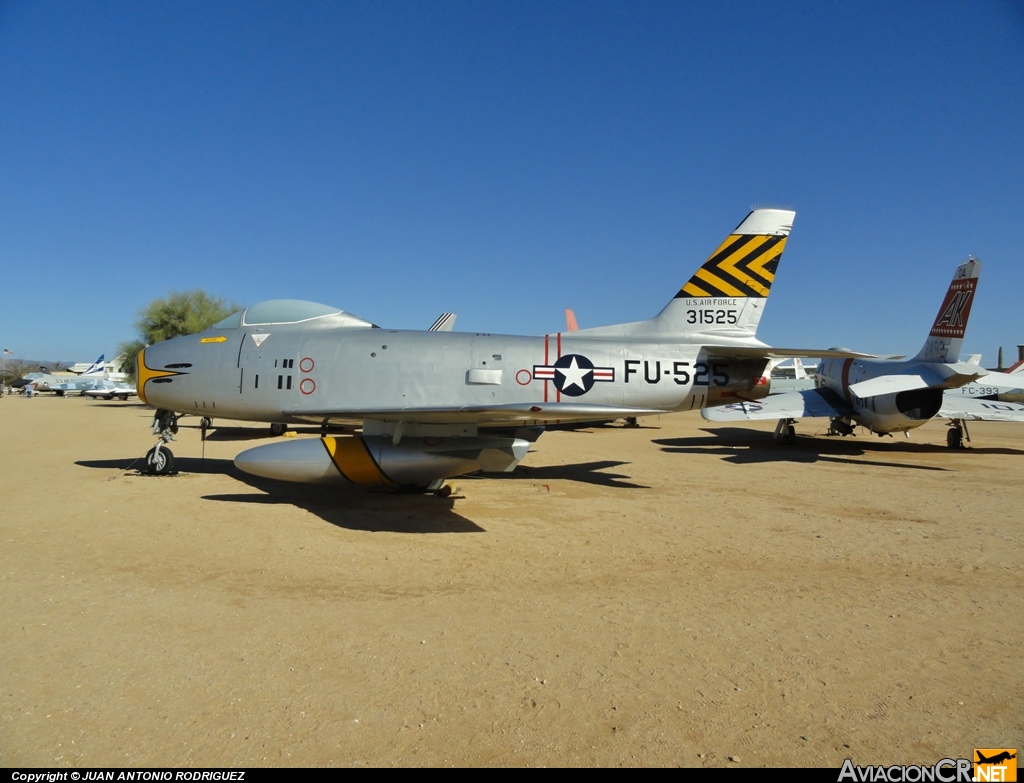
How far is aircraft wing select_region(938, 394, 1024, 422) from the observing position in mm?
14586

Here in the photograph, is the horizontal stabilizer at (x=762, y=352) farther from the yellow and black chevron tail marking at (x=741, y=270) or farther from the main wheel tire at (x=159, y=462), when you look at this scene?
the main wheel tire at (x=159, y=462)

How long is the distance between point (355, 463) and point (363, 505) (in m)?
0.72

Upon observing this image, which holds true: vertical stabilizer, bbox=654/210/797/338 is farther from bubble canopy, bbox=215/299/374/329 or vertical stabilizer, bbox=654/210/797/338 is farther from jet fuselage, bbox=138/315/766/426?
bubble canopy, bbox=215/299/374/329

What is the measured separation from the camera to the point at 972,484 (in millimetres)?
10617

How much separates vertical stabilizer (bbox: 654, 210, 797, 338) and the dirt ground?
9.58 feet

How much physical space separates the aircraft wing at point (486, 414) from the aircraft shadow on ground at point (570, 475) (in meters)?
2.45

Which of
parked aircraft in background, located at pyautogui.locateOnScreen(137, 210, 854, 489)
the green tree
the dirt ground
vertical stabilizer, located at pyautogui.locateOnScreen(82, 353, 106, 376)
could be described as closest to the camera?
the dirt ground

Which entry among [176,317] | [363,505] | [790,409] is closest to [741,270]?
[363,505]

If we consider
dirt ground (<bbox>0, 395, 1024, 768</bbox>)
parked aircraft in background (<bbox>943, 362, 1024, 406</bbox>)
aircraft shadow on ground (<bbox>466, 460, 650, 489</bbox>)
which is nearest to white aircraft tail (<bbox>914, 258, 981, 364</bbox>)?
parked aircraft in background (<bbox>943, 362, 1024, 406</bbox>)

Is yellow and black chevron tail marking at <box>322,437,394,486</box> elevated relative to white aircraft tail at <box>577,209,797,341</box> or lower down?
lower down

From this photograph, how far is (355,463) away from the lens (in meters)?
7.91

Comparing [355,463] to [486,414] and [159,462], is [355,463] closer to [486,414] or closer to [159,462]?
[486,414]

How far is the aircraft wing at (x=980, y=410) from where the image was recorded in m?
14.6

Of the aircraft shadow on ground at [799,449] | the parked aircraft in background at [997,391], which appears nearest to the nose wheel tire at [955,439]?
the aircraft shadow on ground at [799,449]
